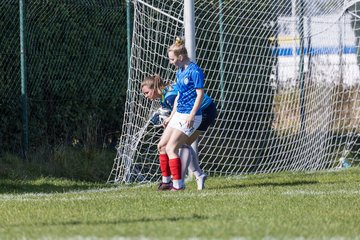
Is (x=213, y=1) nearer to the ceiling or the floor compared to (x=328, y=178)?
nearer to the ceiling

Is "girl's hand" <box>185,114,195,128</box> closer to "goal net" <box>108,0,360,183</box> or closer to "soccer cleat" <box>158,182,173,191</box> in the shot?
"soccer cleat" <box>158,182,173,191</box>

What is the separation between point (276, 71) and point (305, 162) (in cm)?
149

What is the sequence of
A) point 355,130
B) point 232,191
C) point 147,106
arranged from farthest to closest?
point 355,130 → point 147,106 → point 232,191

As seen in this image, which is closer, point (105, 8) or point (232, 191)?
point (232, 191)

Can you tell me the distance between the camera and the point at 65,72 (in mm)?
13562

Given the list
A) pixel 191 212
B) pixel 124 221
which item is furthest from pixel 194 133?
pixel 124 221

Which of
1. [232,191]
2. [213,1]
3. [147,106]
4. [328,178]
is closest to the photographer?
[232,191]

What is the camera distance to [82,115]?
13.7 m

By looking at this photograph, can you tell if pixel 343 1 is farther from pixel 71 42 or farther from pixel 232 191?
pixel 232 191

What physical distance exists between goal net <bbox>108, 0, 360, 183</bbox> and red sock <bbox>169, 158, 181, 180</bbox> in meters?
2.07

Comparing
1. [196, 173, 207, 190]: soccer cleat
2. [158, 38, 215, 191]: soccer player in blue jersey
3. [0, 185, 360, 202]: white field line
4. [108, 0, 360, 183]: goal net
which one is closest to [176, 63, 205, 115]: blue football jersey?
[158, 38, 215, 191]: soccer player in blue jersey

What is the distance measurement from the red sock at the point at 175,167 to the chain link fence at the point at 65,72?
115 inches

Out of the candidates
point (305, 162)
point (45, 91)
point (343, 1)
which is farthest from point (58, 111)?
point (343, 1)

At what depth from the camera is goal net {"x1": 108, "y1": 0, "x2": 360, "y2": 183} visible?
1269 cm
